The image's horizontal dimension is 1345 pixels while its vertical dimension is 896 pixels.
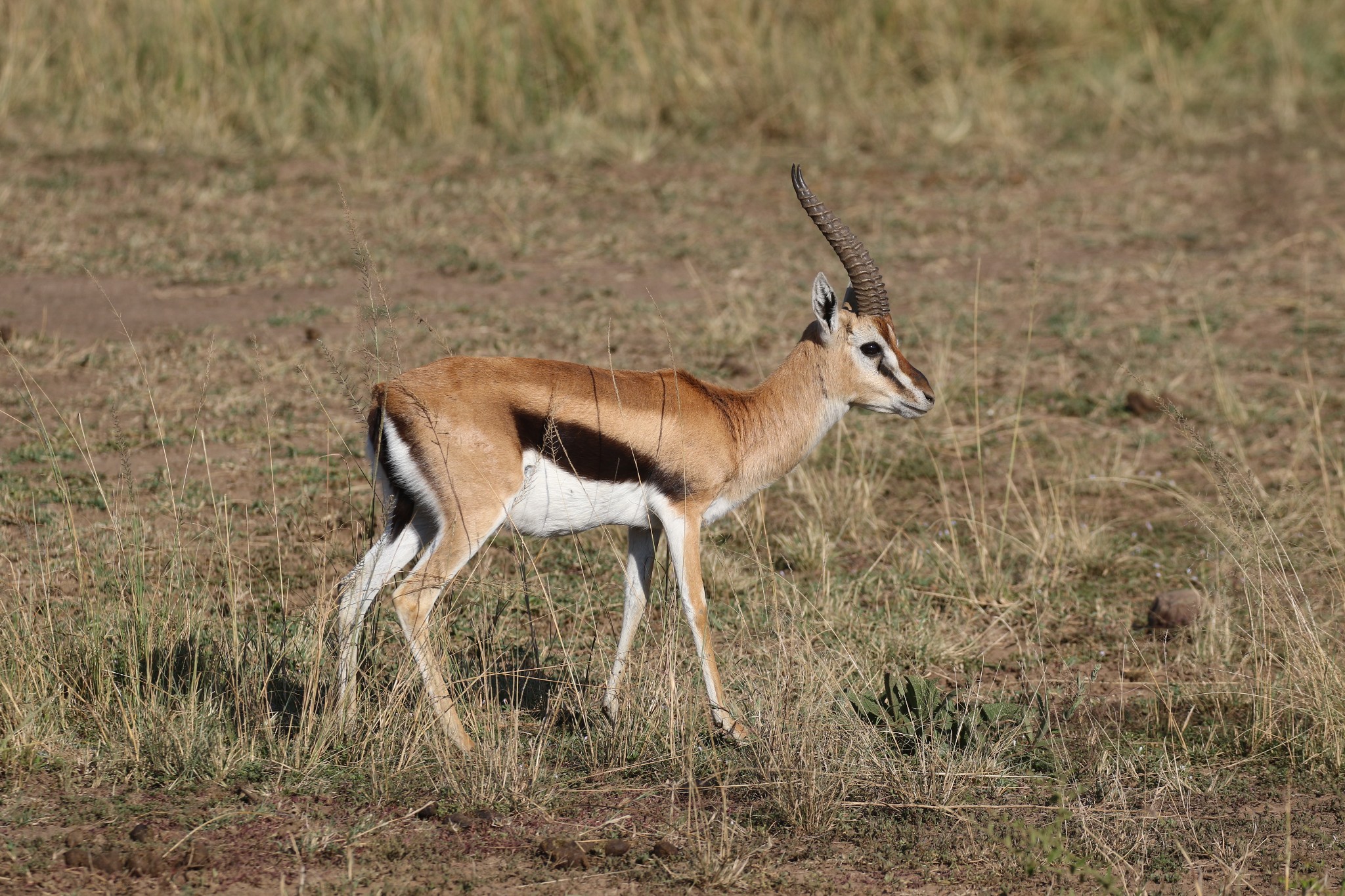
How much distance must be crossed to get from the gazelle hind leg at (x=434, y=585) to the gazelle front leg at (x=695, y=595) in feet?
1.97

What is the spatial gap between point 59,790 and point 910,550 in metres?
3.58

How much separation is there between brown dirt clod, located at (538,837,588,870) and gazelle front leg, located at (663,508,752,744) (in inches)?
35.9

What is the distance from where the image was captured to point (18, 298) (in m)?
8.49

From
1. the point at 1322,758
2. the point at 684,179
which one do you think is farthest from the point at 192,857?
the point at 684,179

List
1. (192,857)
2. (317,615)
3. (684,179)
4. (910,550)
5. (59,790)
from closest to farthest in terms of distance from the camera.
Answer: (192,857), (59,790), (317,615), (910,550), (684,179)

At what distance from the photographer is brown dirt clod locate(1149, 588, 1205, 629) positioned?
5609mm

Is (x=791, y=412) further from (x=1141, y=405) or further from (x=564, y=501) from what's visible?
(x=1141, y=405)

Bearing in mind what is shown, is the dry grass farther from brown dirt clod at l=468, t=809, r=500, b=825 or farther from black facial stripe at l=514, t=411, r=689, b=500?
brown dirt clod at l=468, t=809, r=500, b=825

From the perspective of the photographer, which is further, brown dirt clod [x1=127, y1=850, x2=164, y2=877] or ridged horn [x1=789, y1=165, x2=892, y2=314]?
ridged horn [x1=789, y1=165, x2=892, y2=314]

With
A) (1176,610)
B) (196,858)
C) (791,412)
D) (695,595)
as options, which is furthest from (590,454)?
(1176,610)

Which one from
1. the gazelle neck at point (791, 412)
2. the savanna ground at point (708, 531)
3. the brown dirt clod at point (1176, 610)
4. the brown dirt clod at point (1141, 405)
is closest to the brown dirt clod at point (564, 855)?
the savanna ground at point (708, 531)

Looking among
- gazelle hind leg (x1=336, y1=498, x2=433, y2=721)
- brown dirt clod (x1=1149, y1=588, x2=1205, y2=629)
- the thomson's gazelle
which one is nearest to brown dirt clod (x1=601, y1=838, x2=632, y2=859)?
the thomson's gazelle

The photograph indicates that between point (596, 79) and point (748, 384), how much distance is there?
5.36 metres

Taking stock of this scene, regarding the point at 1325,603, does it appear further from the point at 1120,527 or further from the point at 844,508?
the point at 844,508
